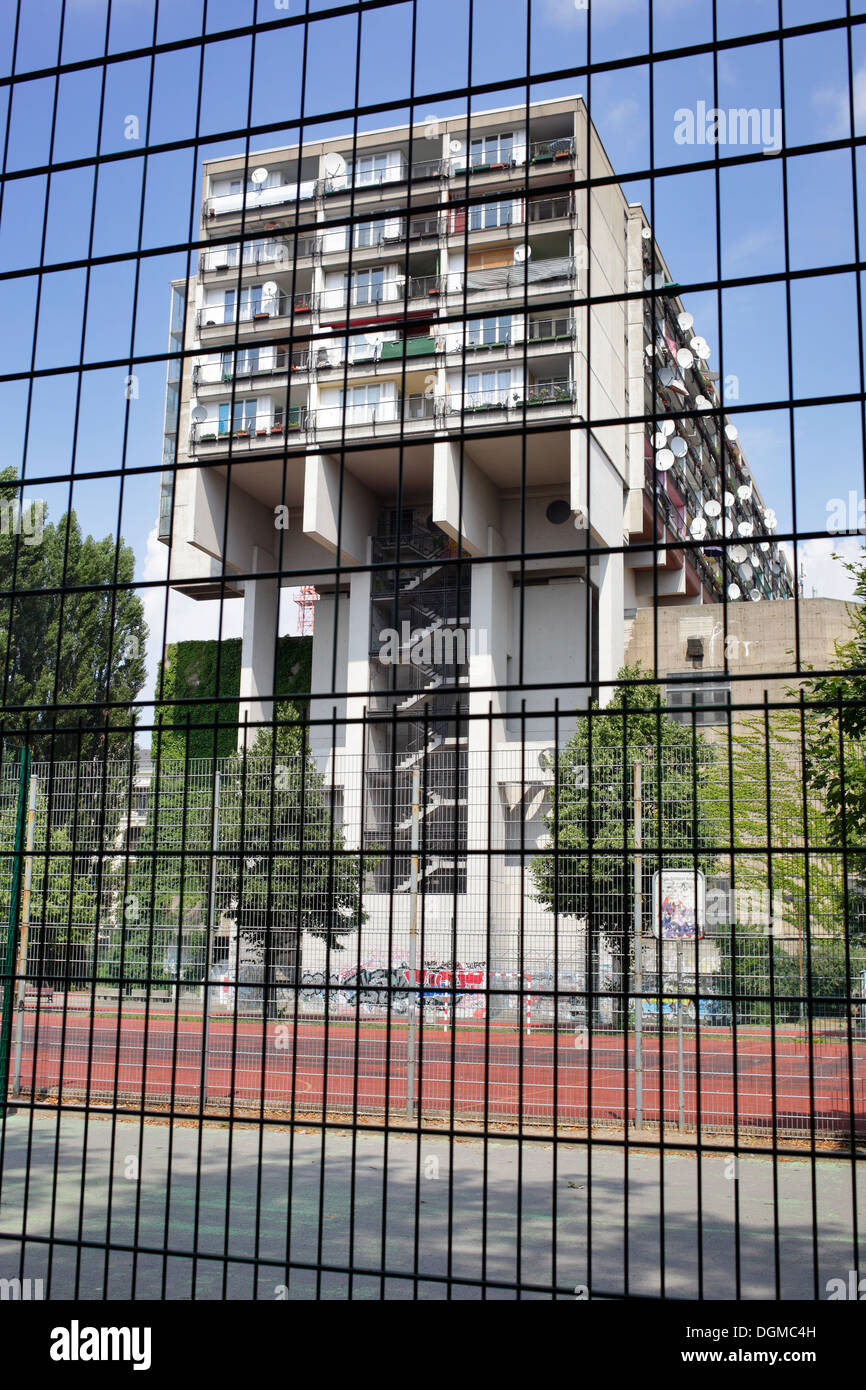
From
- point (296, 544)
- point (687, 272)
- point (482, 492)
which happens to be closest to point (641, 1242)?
point (687, 272)

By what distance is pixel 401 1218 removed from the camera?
29.7 feet

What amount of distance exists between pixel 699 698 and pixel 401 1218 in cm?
1592

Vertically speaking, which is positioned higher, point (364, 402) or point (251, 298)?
point (251, 298)

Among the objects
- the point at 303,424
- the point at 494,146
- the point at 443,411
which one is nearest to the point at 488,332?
the point at 443,411

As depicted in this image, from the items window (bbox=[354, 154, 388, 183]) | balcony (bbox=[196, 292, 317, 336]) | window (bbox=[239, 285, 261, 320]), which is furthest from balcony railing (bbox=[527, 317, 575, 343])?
window (bbox=[239, 285, 261, 320])

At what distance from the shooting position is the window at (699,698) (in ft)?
13.5

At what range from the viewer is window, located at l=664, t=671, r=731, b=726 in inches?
162

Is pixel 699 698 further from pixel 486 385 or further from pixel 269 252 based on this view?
pixel 269 252

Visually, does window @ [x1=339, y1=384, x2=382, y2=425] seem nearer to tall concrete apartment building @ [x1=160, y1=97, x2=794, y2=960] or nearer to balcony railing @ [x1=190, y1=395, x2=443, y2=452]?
balcony railing @ [x1=190, y1=395, x2=443, y2=452]

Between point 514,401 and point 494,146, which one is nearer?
point 514,401
